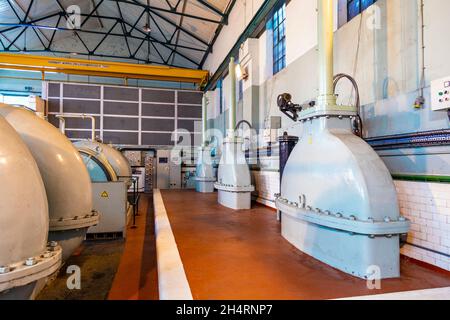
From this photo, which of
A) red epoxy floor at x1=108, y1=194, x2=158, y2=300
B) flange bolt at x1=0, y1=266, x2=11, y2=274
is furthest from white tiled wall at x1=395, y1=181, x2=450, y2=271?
flange bolt at x1=0, y1=266, x2=11, y2=274

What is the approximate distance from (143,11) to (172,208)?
301 inches

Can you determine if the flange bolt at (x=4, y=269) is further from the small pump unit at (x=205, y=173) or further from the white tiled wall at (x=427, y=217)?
the small pump unit at (x=205, y=173)

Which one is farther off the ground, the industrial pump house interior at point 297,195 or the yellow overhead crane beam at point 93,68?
the yellow overhead crane beam at point 93,68

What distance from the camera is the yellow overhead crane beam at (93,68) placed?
28.9 ft

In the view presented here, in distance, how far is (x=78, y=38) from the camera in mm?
11812

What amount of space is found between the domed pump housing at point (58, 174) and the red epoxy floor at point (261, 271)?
85cm

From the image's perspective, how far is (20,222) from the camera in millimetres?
1093

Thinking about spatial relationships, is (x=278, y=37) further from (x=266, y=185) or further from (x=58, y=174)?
(x=58, y=174)

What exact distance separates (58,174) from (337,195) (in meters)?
1.94

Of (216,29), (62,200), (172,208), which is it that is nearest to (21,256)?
(62,200)

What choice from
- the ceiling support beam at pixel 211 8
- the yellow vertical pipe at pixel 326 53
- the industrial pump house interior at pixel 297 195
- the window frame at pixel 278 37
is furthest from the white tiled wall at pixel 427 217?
the ceiling support beam at pixel 211 8

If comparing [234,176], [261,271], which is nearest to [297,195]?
[261,271]

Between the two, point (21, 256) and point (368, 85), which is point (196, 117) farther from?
point (21, 256)

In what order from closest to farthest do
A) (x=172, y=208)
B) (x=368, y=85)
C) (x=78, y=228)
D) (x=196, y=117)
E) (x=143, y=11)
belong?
(x=78, y=228) < (x=368, y=85) < (x=172, y=208) < (x=143, y=11) < (x=196, y=117)
